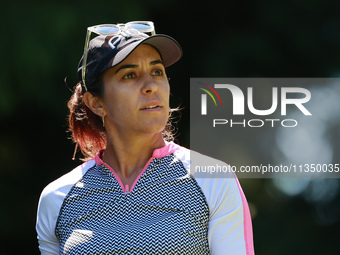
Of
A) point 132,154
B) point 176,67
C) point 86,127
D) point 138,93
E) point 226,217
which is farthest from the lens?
point 176,67

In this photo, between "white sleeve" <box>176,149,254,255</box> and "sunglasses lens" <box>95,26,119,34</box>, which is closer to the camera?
"white sleeve" <box>176,149,254,255</box>

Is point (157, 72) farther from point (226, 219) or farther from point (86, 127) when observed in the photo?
point (226, 219)

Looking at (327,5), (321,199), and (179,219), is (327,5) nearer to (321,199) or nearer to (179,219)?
(321,199)

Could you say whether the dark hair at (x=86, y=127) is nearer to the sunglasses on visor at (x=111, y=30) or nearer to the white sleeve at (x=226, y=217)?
the sunglasses on visor at (x=111, y=30)

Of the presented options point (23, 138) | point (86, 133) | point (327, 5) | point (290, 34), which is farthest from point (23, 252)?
point (327, 5)

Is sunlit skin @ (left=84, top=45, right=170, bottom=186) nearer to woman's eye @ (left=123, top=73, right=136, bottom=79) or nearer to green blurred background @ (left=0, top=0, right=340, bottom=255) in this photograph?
woman's eye @ (left=123, top=73, right=136, bottom=79)

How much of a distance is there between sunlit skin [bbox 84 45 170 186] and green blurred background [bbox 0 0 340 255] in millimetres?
1494

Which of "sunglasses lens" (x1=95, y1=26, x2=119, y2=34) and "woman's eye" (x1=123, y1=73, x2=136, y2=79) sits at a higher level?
"sunglasses lens" (x1=95, y1=26, x2=119, y2=34)

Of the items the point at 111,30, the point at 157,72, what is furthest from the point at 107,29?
the point at 157,72

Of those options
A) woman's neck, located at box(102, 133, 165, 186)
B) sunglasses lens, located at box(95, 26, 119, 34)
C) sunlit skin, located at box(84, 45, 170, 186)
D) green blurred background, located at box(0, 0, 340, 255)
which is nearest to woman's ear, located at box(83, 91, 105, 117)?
sunlit skin, located at box(84, 45, 170, 186)

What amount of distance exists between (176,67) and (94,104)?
167 centimetres

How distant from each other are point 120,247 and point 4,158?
206 cm

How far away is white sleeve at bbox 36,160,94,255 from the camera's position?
2.21 meters

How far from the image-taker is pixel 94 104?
2.29 meters
